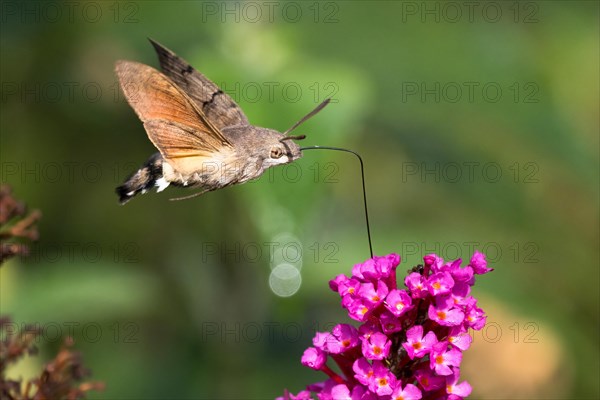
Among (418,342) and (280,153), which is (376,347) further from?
(280,153)

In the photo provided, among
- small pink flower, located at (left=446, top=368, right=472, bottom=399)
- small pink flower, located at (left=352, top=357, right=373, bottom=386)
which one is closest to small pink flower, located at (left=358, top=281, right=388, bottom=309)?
small pink flower, located at (left=352, top=357, right=373, bottom=386)

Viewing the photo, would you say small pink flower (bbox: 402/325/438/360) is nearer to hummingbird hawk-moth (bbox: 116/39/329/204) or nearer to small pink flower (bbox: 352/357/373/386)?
small pink flower (bbox: 352/357/373/386)

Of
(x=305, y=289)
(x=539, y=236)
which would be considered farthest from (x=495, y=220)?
(x=305, y=289)

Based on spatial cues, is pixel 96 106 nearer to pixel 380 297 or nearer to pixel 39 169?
pixel 39 169

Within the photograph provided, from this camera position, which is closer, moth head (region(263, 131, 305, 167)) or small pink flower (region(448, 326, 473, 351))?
small pink flower (region(448, 326, 473, 351))

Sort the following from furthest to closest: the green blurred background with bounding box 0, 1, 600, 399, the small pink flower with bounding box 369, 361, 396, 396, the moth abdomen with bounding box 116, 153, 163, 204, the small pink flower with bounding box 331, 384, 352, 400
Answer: the green blurred background with bounding box 0, 1, 600, 399
the moth abdomen with bounding box 116, 153, 163, 204
the small pink flower with bounding box 331, 384, 352, 400
the small pink flower with bounding box 369, 361, 396, 396

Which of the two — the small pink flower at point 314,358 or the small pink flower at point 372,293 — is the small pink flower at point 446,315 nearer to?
the small pink flower at point 372,293

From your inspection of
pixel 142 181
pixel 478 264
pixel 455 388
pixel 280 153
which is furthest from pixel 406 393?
pixel 142 181
